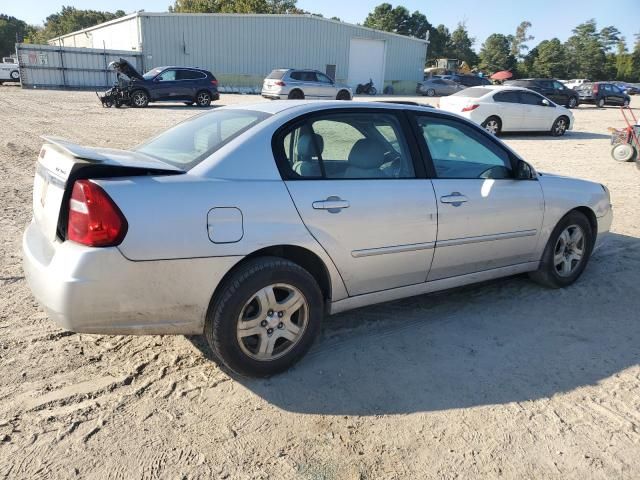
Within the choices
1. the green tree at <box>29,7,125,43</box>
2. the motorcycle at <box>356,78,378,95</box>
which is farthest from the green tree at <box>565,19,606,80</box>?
the green tree at <box>29,7,125,43</box>

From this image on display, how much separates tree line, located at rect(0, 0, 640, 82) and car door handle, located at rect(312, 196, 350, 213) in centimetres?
5695

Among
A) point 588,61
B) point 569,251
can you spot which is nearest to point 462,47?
point 588,61

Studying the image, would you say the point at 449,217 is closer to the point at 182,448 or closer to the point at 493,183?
the point at 493,183

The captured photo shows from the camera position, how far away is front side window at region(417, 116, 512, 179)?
3.78 m

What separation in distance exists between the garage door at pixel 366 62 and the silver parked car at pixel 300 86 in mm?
17638

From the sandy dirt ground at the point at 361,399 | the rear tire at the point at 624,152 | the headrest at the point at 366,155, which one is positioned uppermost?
the headrest at the point at 366,155

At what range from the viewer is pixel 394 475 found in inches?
95.1

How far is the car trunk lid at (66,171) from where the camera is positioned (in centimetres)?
265

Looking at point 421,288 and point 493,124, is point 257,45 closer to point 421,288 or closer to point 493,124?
point 493,124

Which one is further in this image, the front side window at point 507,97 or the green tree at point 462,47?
the green tree at point 462,47

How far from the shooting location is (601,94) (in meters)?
32.4

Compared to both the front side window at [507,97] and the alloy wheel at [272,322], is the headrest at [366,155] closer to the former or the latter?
the alloy wheel at [272,322]

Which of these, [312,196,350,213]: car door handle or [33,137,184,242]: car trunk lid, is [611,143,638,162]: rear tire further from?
Answer: [33,137,184,242]: car trunk lid

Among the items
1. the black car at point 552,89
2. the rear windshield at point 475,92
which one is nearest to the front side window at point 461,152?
the rear windshield at point 475,92
